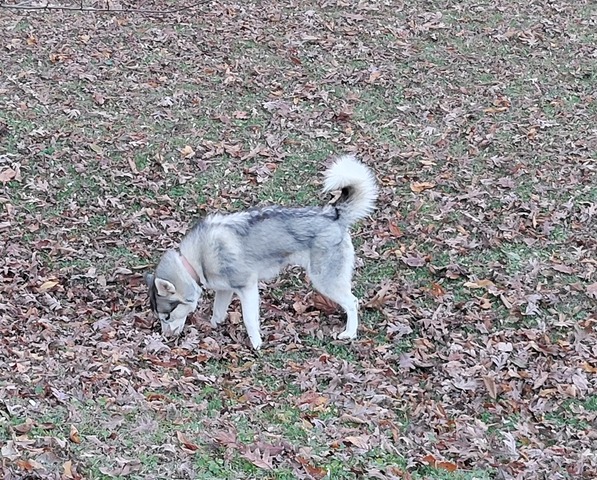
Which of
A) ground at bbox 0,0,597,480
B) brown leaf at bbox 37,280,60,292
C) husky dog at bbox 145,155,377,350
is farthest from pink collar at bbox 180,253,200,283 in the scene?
brown leaf at bbox 37,280,60,292

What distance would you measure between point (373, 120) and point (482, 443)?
6.71 metres

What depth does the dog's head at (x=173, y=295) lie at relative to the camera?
7.46 meters

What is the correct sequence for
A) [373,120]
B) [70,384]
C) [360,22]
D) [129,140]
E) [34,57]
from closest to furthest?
[70,384], [129,140], [373,120], [34,57], [360,22]

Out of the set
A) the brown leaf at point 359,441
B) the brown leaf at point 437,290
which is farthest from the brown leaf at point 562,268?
the brown leaf at point 359,441

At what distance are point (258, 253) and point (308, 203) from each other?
2.69 m

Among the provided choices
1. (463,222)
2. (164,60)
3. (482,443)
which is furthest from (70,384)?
(164,60)

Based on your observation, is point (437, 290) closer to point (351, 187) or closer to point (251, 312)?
point (351, 187)

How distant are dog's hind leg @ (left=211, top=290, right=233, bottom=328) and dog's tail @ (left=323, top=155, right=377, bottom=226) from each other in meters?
1.32

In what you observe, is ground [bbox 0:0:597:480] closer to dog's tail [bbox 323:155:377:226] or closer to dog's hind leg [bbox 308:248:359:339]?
dog's hind leg [bbox 308:248:359:339]

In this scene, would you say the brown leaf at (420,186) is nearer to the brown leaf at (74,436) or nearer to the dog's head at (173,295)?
the dog's head at (173,295)

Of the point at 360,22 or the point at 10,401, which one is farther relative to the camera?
the point at 360,22

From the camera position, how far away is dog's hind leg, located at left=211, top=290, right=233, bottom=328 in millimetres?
7875

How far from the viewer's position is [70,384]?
20.9ft

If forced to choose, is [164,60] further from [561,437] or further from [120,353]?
[561,437]
